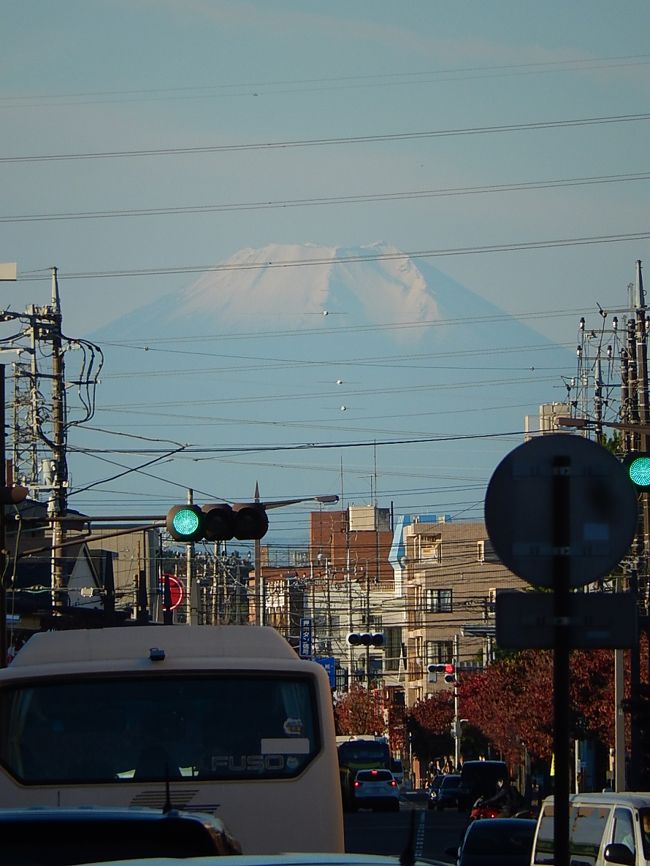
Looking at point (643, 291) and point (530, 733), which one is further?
point (530, 733)

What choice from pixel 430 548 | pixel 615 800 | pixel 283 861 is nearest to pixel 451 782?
pixel 615 800

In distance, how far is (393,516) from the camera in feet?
467

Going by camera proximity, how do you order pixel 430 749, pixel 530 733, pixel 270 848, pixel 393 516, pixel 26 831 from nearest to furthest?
pixel 26 831, pixel 270 848, pixel 530 733, pixel 430 749, pixel 393 516

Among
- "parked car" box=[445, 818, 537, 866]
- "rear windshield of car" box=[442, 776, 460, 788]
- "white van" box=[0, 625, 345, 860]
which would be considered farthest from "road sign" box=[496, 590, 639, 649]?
"rear windshield of car" box=[442, 776, 460, 788]

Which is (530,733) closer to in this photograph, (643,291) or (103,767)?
(643,291)

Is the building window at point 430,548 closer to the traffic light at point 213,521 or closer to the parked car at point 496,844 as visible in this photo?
the parked car at point 496,844

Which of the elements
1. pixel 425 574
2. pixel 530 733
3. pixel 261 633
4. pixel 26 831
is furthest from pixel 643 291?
pixel 425 574

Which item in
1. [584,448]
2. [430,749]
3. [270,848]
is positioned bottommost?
[430,749]

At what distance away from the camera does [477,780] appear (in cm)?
5562

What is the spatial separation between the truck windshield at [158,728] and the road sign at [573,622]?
3369mm

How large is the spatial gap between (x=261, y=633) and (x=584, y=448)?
4344 millimetres

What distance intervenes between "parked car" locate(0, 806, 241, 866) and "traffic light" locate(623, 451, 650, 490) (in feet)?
31.7

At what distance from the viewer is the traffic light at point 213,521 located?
76.3 feet

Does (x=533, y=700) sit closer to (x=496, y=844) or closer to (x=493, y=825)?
(x=493, y=825)
